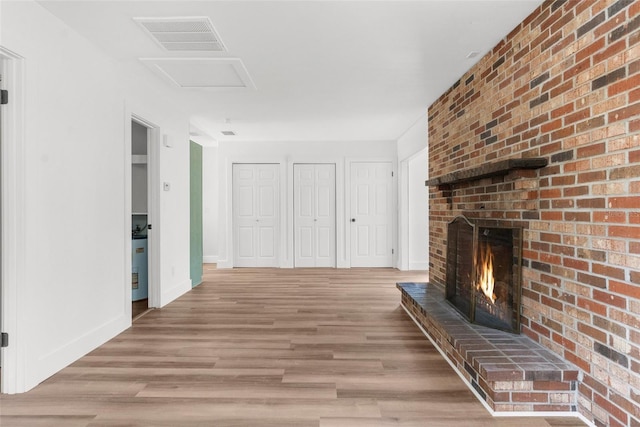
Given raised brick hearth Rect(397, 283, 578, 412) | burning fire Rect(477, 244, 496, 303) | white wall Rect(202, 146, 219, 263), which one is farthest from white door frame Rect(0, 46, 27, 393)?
Result: white wall Rect(202, 146, 219, 263)

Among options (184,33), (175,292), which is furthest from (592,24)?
(175,292)

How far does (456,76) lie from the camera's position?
134 inches

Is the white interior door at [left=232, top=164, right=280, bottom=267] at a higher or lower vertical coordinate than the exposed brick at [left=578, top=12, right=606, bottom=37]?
lower

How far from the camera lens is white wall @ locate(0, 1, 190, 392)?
2170 millimetres

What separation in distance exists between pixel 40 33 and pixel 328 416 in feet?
9.36

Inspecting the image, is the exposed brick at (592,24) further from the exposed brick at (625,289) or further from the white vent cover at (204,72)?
the white vent cover at (204,72)

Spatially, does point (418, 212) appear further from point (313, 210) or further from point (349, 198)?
point (313, 210)

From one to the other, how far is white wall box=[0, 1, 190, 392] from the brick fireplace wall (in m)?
3.00

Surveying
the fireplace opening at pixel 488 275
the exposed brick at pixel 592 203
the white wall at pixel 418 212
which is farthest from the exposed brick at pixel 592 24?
the white wall at pixel 418 212

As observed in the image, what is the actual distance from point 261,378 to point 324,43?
240 cm

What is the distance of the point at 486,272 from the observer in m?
2.70

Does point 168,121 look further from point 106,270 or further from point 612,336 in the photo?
point 612,336

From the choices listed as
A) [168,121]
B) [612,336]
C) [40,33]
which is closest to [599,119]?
[612,336]

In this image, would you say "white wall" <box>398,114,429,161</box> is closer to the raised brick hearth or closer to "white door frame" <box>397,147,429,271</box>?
"white door frame" <box>397,147,429,271</box>
